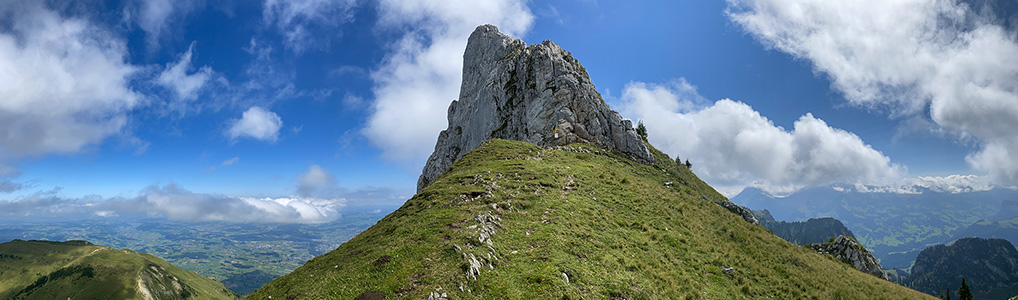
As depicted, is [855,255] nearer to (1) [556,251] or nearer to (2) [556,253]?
(1) [556,251]

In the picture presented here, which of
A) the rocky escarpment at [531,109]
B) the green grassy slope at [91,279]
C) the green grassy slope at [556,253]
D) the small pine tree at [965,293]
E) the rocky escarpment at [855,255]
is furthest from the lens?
the green grassy slope at [91,279]

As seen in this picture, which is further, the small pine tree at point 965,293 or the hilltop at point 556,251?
the small pine tree at point 965,293

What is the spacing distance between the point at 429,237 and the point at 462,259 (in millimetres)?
4202

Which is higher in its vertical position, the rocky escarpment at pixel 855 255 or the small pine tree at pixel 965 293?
the rocky escarpment at pixel 855 255

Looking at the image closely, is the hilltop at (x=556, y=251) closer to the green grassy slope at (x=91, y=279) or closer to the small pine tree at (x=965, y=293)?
the small pine tree at (x=965, y=293)

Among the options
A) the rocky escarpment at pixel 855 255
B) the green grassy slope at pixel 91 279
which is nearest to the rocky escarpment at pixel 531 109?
the rocky escarpment at pixel 855 255

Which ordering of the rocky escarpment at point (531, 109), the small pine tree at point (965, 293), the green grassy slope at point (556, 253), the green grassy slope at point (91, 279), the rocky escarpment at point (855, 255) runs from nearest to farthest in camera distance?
the green grassy slope at point (556, 253)
the rocky escarpment at point (855, 255)
the small pine tree at point (965, 293)
the rocky escarpment at point (531, 109)
the green grassy slope at point (91, 279)

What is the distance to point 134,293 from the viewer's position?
509 feet

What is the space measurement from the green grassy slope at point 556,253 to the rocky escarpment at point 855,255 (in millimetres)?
14793

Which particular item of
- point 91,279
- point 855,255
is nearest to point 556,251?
point 855,255

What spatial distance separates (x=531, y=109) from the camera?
296 ft

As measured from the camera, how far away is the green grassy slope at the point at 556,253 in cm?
1677

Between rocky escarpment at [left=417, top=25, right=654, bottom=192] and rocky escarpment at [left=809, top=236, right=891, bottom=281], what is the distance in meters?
32.8

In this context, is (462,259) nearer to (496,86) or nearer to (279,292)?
(279,292)
